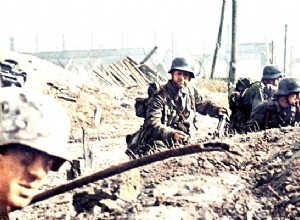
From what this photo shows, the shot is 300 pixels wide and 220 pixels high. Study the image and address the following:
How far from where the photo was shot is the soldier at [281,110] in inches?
336

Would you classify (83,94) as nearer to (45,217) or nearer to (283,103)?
(283,103)

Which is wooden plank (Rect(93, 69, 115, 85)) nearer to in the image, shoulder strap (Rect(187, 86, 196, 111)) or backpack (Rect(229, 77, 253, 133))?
A: backpack (Rect(229, 77, 253, 133))

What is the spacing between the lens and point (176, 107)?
8.24 m

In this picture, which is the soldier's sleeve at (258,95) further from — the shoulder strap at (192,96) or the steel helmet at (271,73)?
the shoulder strap at (192,96)

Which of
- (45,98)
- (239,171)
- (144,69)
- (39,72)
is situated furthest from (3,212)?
(144,69)

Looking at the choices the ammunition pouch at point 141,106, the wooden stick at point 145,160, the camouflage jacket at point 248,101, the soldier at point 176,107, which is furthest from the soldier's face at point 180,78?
the wooden stick at point 145,160

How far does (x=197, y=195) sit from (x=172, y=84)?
125 inches

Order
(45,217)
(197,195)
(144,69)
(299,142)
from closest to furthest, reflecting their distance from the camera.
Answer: (197,195) → (45,217) → (299,142) → (144,69)

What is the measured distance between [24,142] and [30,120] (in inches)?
3.4

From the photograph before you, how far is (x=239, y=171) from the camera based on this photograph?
579 centimetres

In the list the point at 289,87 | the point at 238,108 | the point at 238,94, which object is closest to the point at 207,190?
the point at 289,87

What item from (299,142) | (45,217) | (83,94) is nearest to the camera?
(45,217)

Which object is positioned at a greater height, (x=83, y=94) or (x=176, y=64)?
(x=176, y=64)

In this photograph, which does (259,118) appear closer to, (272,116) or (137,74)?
(272,116)
